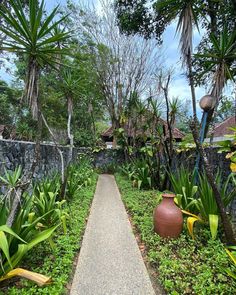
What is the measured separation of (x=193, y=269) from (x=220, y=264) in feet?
1.21

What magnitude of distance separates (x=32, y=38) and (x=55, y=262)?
266 centimetres

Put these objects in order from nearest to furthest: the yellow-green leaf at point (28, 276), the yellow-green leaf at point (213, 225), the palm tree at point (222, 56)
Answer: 1. the yellow-green leaf at point (28, 276)
2. the yellow-green leaf at point (213, 225)
3. the palm tree at point (222, 56)

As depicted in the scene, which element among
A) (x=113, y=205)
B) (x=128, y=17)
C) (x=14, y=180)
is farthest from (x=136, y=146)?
(x=14, y=180)

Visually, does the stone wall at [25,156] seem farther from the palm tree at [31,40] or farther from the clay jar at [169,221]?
the clay jar at [169,221]

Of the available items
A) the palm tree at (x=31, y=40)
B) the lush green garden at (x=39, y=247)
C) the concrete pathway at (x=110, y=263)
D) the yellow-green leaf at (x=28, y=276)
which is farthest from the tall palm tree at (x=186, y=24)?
the yellow-green leaf at (x=28, y=276)

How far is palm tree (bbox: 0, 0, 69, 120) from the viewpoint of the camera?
2.66 meters

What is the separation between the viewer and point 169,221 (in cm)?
373

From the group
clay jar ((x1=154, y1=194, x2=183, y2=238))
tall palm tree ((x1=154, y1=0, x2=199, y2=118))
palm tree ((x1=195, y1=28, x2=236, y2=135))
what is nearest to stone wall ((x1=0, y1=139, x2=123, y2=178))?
clay jar ((x1=154, y1=194, x2=183, y2=238))

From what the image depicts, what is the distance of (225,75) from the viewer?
4.02m

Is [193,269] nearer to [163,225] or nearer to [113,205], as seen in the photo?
[163,225]

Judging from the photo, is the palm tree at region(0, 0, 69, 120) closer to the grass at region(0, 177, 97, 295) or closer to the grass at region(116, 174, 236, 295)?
the grass at region(0, 177, 97, 295)

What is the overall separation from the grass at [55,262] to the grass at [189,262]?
41.1 inches

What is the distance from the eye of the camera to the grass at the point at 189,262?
2549 mm

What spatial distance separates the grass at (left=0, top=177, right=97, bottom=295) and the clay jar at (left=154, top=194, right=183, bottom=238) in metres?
1.30
